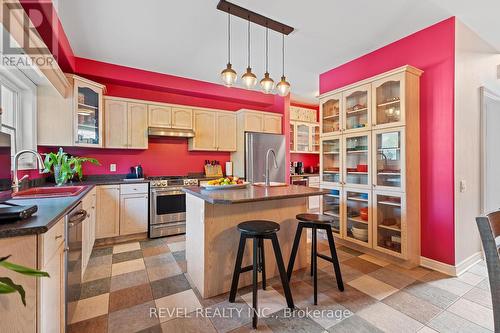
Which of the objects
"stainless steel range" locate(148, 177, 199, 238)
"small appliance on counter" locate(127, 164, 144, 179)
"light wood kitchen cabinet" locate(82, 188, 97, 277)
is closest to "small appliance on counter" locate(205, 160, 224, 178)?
"stainless steel range" locate(148, 177, 199, 238)

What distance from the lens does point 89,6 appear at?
225 cm

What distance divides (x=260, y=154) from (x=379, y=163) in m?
2.21

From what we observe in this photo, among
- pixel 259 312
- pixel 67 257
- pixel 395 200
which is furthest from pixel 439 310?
pixel 67 257

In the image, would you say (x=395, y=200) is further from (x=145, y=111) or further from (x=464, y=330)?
(x=145, y=111)

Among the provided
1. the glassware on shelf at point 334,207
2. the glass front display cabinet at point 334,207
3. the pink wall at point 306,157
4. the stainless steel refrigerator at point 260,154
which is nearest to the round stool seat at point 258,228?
the glass front display cabinet at point 334,207

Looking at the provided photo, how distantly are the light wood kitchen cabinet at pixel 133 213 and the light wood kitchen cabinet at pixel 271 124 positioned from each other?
2676mm

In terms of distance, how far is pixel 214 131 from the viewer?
176 inches

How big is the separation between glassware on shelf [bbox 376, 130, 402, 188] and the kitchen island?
1.13 m

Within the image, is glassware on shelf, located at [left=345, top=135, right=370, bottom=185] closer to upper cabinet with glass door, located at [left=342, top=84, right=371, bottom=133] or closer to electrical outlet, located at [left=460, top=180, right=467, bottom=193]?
upper cabinet with glass door, located at [left=342, top=84, right=371, bottom=133]

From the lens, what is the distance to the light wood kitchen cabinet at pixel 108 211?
3.25 meters

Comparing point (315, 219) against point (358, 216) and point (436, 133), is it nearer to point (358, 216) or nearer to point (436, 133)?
point (358, 216)

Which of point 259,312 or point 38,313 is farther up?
point 38,313

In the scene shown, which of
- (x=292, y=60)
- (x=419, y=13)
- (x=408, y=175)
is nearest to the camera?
(x=419, y=13)

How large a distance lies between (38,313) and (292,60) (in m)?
3.73
